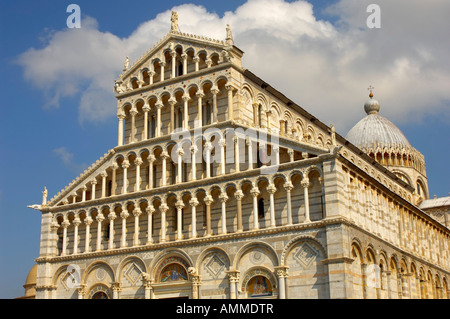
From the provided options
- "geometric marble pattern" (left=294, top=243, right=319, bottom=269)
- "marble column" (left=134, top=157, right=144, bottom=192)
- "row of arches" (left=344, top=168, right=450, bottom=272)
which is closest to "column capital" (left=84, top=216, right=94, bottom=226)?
"marble column" (left=134, top=157, right=144, bottom=192)

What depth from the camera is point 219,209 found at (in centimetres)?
3562

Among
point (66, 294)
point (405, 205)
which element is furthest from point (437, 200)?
point (66, 294)

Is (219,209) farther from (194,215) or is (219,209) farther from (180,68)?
(180,68)

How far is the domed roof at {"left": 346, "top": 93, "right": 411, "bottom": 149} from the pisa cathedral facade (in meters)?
18.0

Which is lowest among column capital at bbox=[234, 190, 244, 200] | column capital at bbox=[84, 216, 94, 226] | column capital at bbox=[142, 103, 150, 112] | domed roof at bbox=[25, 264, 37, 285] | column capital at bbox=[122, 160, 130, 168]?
domed roof at bbox=[25, 264, 37, 285]

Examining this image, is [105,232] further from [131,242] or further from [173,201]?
[173,201]

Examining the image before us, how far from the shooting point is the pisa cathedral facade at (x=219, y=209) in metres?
32.5

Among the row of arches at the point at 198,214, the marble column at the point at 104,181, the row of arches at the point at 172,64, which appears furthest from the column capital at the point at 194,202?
the row of arches at the point at 172,64

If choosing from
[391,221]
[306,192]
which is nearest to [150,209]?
[306,192]

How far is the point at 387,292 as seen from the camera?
116 ft

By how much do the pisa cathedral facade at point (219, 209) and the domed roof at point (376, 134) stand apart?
17996mm

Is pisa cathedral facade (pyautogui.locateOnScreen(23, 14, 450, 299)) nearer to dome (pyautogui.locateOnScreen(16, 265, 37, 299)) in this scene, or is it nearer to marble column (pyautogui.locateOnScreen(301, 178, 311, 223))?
marble column (pyautogui.locateOnScreen(301, 178, 311, 223))

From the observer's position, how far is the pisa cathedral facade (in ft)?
107
